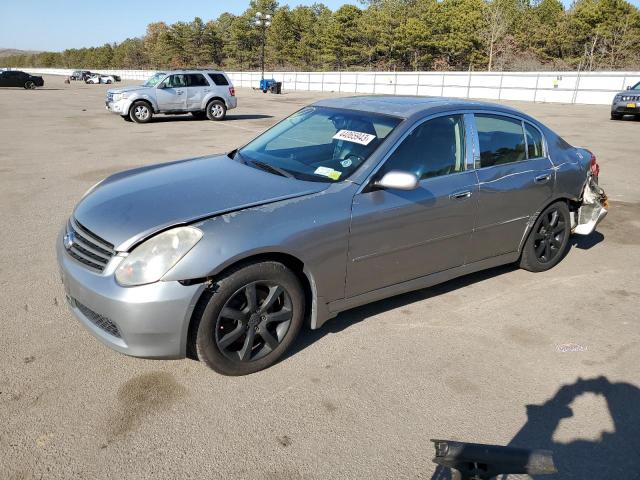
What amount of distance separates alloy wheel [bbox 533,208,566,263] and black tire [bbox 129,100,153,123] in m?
16.1

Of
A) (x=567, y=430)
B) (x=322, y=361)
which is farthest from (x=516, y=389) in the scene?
(x=322, y=361)

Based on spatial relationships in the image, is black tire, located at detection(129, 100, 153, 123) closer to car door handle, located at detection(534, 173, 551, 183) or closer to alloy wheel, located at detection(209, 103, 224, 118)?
alloy wheel, located at detection(209, 103, 224, 118)

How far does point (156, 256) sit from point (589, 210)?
14.0ft

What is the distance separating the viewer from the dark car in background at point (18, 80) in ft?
133

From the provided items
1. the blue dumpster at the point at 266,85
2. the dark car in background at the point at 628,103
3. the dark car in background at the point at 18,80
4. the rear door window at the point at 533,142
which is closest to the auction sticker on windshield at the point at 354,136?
the rear door window at the point at 533,142

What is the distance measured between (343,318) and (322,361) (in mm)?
629

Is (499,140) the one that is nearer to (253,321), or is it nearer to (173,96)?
(253,321)

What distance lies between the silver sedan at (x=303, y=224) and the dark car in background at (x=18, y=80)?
45.2 m

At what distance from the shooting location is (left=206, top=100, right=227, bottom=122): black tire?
61.1ft

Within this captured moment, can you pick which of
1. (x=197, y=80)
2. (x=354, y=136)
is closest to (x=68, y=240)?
(x=354, y=136)

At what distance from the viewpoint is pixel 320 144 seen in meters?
3.95

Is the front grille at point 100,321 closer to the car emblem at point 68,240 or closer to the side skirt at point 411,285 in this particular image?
the car emblem at point 68,240

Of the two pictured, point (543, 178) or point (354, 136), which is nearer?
point (354, 136)

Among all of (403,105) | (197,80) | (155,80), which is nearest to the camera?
(403,105)
